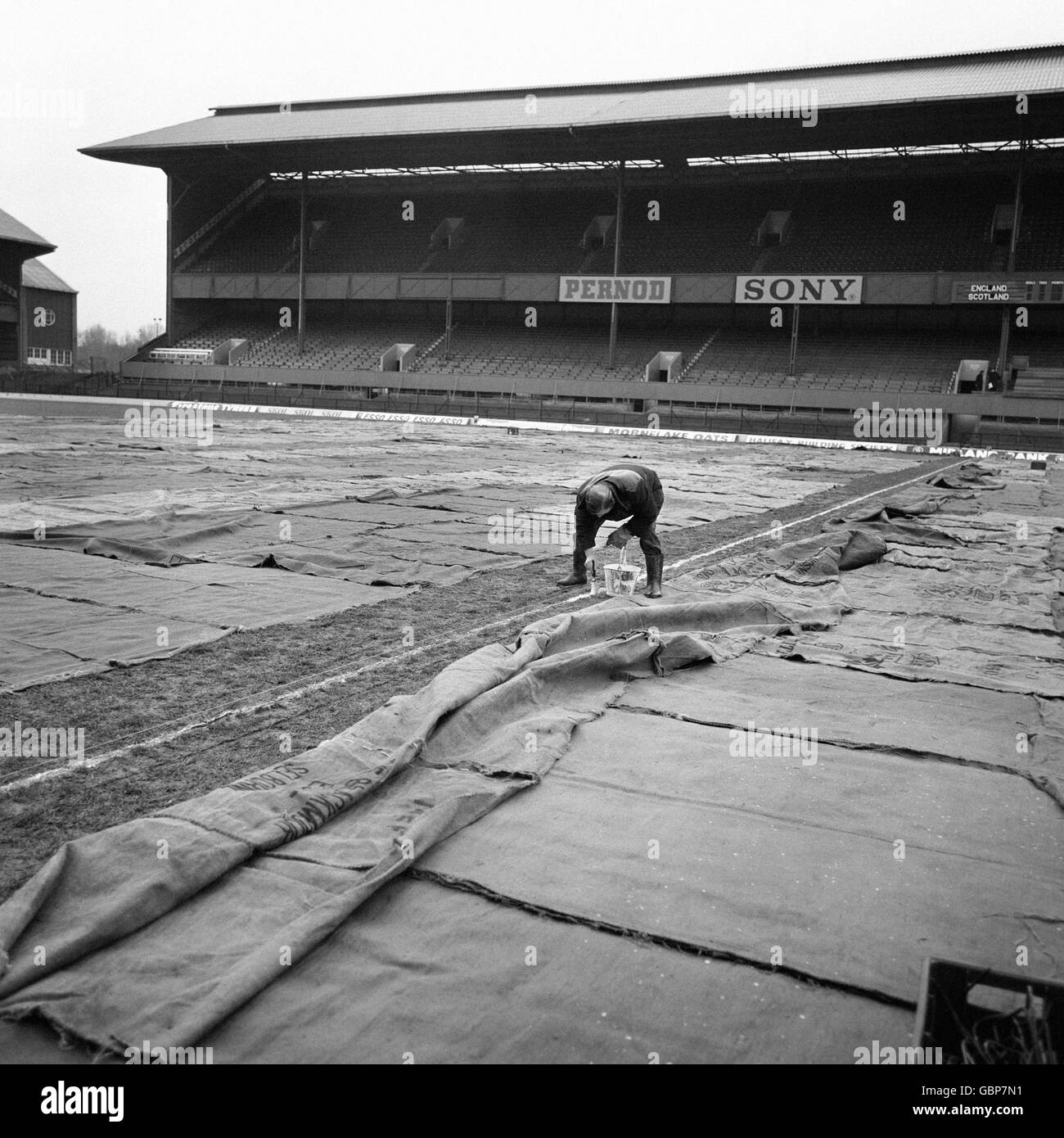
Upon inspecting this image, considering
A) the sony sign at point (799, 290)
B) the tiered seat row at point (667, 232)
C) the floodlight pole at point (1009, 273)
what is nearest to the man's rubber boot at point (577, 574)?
the floodlight pole at point (1009, 273)

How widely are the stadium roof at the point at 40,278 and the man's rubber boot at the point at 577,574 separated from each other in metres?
56.9

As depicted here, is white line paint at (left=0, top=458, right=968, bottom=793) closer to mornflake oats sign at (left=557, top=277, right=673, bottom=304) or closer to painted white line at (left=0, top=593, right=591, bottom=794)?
painted white line at (left=0, top=593, right=591, bottom=794)

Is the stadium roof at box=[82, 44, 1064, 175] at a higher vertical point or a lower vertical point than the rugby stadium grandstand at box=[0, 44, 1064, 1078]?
higher

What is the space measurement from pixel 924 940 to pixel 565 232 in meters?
47.4

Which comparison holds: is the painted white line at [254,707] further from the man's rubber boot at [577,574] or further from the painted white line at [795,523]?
the painted white line at [795,523]

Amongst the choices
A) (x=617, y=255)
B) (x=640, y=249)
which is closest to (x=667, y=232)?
(x=640, y=249)

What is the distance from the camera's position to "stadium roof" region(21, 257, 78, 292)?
58.7 meters

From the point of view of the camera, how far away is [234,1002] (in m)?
2.97

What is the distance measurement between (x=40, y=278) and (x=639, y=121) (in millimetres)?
37997

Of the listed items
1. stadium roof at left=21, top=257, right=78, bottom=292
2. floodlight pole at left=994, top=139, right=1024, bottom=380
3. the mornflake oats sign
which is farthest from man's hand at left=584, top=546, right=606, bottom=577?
stadium roof at left=21, top=257, right=78, bottom=292

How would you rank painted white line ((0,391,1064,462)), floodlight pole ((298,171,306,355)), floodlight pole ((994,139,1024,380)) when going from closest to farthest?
painted white line ((0,391,1064,462))
floodlight pole ((994,139,1024,380))
floodlight pole ((298,171,306,355))

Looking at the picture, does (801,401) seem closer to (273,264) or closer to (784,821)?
(273,264)

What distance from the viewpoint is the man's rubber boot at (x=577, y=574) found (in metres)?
9.06

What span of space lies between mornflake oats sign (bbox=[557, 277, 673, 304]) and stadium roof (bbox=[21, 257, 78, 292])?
31707 millimetres
